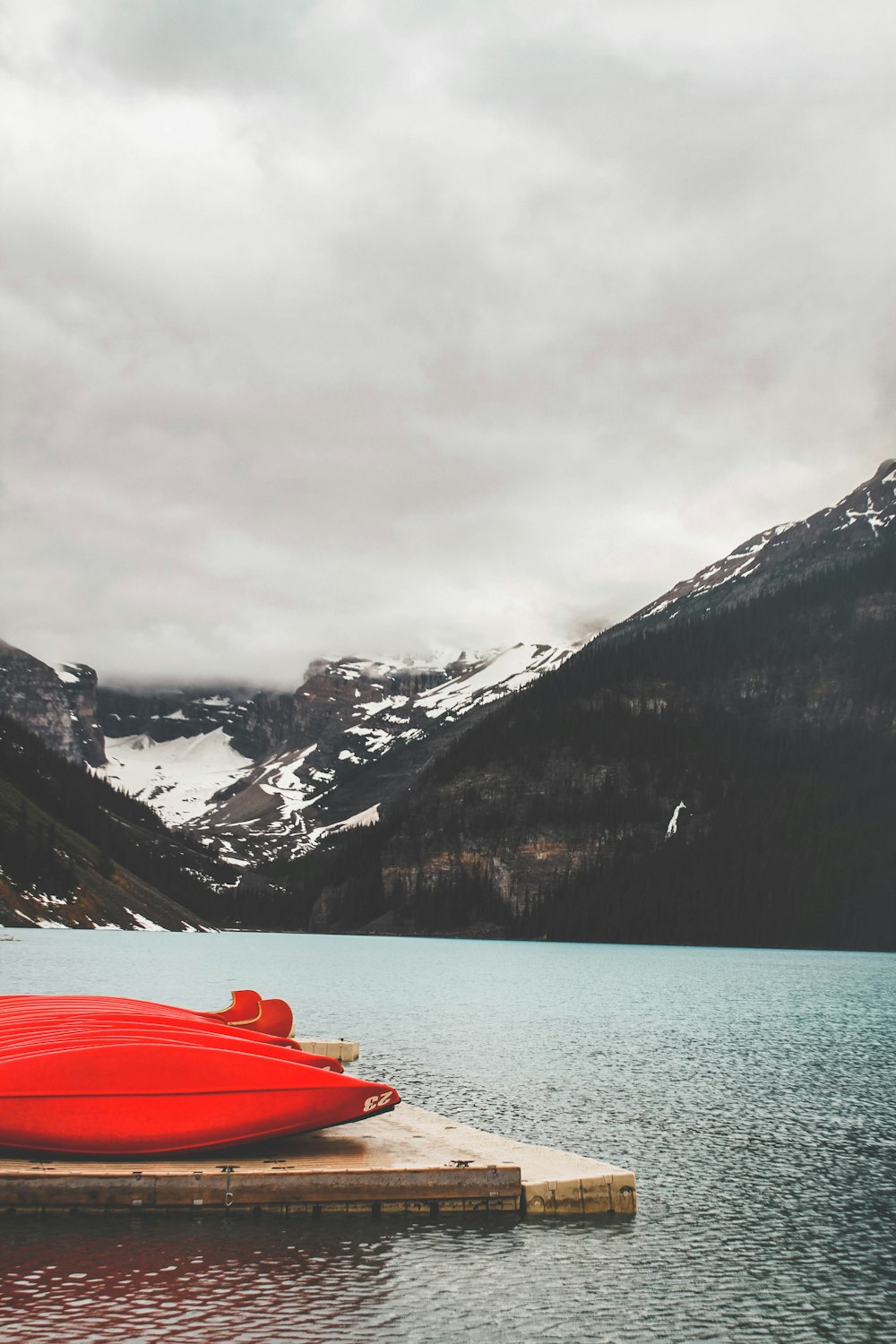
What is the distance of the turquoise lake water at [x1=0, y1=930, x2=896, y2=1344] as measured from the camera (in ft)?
60.6

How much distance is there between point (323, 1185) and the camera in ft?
80.8

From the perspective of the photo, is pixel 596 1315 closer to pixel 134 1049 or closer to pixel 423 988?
pixel 134 1049

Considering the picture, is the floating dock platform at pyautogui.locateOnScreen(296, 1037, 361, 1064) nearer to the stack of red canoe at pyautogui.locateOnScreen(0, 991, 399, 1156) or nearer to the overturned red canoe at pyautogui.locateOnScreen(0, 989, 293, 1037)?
the overturned red canoe at pyautogui.locateOnScreen(0, 989, 293, 1037)

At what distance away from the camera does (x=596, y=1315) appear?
19188 mm

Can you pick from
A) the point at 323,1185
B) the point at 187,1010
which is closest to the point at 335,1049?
the point at 187,1010

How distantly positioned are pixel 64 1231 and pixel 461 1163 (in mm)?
8121

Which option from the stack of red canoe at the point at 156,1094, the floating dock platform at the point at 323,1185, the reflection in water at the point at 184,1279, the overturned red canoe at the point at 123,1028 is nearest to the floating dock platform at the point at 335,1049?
the overturned red canoe at the point at 123,1028

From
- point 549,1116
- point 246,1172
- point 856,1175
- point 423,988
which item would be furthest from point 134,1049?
point 423,988

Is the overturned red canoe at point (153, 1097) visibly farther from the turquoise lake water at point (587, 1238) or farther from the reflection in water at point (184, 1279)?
the turquoise lake water at point (587, 1238)

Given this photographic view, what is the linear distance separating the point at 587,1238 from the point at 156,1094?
988 centimetres

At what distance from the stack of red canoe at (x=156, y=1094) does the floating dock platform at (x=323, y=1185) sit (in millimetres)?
460

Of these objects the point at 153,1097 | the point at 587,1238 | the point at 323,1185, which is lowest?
the point at 587,1238

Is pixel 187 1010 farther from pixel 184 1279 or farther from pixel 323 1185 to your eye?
pixel 184 1279

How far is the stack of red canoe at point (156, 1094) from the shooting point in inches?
1025
